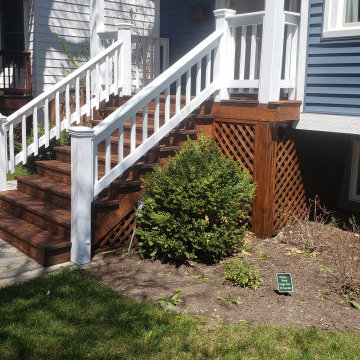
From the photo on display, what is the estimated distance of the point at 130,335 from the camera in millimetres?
3764

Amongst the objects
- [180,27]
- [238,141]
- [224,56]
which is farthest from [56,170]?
[180,27]

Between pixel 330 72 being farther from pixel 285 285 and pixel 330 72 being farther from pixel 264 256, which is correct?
pixel 285 285

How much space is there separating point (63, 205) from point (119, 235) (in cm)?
80

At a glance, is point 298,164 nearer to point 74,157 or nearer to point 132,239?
point 132,239

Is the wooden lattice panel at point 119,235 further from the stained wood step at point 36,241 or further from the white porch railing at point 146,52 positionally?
the white porch railing at point 146,52

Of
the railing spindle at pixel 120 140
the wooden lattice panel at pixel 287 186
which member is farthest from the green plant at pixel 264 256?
the railing spindle at pixel 120 140

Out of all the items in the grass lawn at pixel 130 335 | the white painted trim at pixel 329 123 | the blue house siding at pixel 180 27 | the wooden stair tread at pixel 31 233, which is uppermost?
the blue house siding at pixel 180 27

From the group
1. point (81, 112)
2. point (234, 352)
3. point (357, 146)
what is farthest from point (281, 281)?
point (81, 112)

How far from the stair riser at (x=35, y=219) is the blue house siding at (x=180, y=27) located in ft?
16.5

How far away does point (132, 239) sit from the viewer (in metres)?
5.54

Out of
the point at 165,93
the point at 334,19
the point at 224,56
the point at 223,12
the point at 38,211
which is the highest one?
the point at 223,12

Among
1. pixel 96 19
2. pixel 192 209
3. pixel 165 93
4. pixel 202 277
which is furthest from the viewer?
pixel 96 19

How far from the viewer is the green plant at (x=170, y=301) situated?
14.1 ft

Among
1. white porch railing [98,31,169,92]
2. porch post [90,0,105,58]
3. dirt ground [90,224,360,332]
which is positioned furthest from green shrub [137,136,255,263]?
porch post [90,0,105,58]
